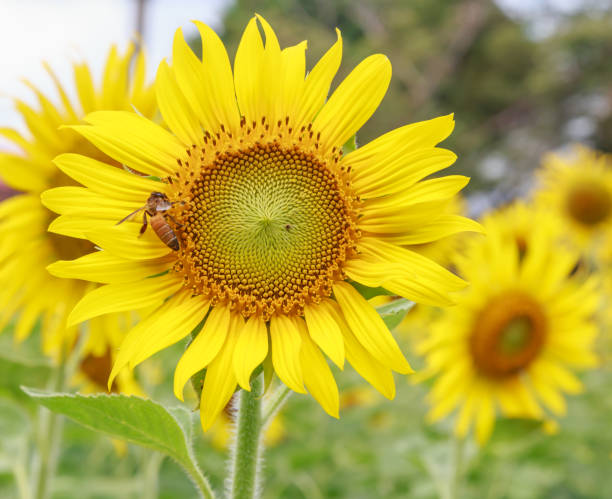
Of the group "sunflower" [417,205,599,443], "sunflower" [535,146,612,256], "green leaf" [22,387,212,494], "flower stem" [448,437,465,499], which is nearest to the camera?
"green leaf" [22,387,212,494]

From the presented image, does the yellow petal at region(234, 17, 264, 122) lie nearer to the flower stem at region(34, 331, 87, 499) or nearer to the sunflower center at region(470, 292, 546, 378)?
the flower stem at region(34, 331, 87, 499)

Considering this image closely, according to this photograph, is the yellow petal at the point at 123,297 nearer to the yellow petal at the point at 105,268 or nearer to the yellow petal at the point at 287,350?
the yellow petal at the point at 105,268

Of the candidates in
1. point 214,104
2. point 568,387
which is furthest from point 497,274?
point 214,104

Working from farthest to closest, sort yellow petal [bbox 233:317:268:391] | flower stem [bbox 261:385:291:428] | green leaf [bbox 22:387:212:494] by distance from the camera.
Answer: flower stem [bbox 261:385:291:428]
green leaf [bbox 22:387:212:494]
yellow petal [bbox 233:317:268:391]

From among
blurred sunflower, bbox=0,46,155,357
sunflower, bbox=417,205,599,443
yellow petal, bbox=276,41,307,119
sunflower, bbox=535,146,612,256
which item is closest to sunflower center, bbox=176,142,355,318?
yellow petal, bbox=276,41,307,119

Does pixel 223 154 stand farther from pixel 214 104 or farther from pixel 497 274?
pixel 497 274

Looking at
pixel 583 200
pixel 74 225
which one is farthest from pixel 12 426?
pixel 583 200

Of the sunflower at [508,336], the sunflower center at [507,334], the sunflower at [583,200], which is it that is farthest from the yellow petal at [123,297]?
the sunflower at [583,200]

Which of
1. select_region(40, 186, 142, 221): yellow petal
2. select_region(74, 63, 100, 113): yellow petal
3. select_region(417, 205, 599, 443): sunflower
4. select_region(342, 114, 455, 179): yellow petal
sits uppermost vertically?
select_region(74, 63, 100, 113): yellow petal
